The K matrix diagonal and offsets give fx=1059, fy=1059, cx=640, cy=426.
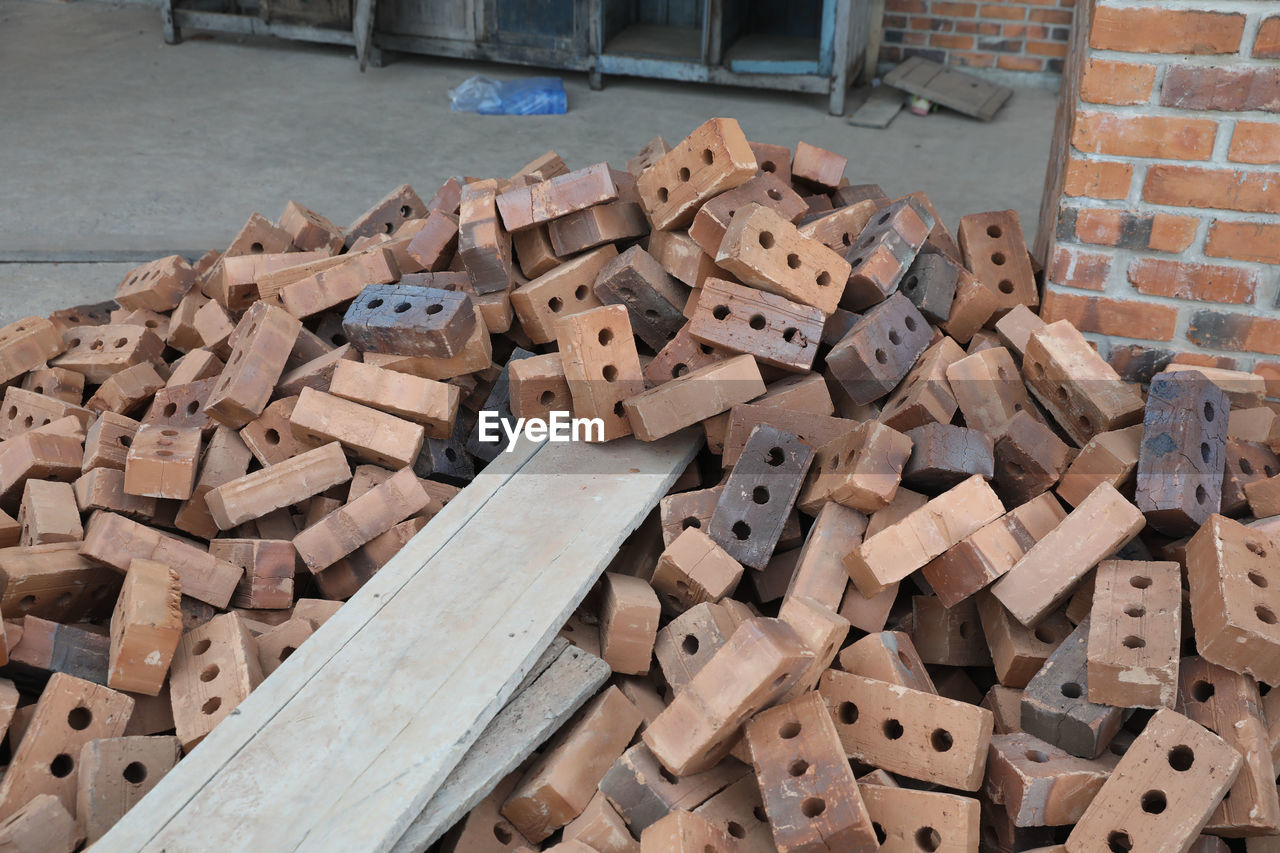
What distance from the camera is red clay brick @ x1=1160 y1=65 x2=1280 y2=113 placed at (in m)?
2.56

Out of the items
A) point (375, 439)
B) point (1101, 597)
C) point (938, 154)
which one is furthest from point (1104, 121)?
point (938, 154)

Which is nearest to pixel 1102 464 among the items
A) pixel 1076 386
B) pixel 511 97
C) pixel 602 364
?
pixel 1076 386

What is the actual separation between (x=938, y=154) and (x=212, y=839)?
625 cm

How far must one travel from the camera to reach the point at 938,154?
6.85 m

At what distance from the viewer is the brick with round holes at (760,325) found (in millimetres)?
2736

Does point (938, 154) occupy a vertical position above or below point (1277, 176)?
below

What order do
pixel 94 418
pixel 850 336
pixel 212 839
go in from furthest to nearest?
pixel 94 418 < pixel 850 336 < pixel 212 839

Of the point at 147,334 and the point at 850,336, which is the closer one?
the point at 850,336

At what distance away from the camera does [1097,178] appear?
2770 millimetres

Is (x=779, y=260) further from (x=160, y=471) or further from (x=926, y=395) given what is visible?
(x=160, y=471)

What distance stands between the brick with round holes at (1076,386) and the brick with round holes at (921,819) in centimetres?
111

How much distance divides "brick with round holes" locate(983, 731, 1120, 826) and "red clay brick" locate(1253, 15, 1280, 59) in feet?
5.69

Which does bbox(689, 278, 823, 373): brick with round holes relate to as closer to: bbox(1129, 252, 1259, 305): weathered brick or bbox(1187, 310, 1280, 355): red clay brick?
bbox(1129, 252, 1259, 305): weathered brick

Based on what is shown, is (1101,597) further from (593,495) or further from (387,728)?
(387,728)
